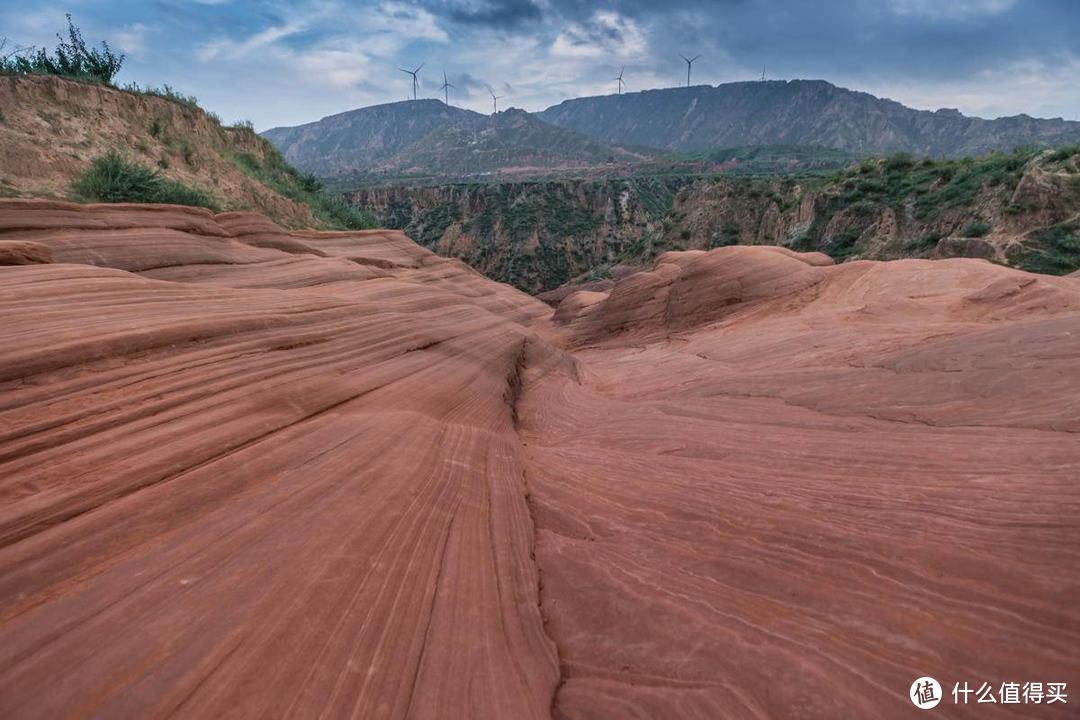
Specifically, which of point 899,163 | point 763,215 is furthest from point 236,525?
point 763,215

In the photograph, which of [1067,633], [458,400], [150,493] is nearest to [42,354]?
[150,493]

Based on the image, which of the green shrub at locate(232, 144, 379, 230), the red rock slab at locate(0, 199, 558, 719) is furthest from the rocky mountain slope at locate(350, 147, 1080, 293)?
the red rock slab at locate(0, 199, 558, 719)

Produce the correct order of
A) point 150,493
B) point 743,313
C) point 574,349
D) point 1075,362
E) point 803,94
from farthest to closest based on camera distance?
point 803,94
point 574,349
point 743,313
point 1075,362
point 150,493

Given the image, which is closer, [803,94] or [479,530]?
[479,530]

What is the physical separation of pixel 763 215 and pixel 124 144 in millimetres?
37874

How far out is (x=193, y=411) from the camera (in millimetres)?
3842

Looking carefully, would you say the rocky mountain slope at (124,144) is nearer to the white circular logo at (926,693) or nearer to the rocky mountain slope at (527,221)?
the white circular logo at (926,693)

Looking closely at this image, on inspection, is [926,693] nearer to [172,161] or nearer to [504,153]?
[172,161]

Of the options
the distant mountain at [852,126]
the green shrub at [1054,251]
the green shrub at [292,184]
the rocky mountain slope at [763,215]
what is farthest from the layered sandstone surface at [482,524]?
the distant mountain at [852,126]

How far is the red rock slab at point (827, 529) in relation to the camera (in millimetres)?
2295

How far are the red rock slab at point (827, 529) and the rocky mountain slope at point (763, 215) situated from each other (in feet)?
59.5

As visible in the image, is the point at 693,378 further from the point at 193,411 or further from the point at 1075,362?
the point at 193,411

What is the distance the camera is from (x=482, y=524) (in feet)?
12.5

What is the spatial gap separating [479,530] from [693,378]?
478 cm
